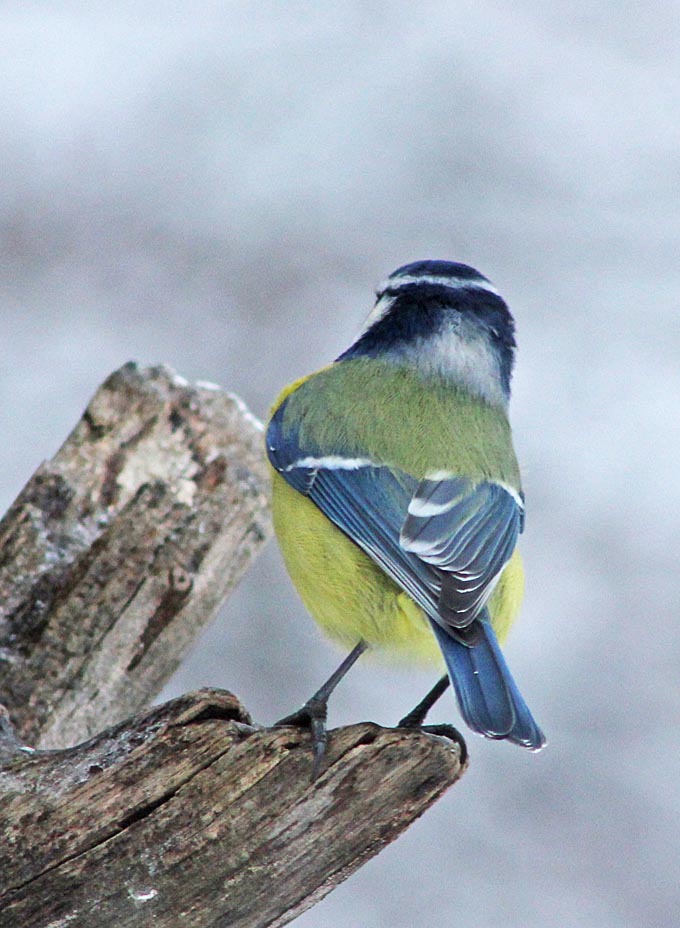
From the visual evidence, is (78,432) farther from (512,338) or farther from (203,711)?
(203,711)

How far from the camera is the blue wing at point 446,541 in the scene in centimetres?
214

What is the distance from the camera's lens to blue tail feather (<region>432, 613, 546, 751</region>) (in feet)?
6.78

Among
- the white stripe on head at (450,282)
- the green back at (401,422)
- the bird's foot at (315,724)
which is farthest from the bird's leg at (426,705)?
the white stripe on head at (450,282)

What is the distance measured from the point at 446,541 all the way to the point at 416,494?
15cm

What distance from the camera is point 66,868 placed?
6.56 ft

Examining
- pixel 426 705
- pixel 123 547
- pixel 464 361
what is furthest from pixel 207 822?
pixel 464 361

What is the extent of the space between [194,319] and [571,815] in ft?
8.46

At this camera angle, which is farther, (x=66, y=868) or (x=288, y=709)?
(x=288, y=709)

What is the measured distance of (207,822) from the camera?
1.97 meters

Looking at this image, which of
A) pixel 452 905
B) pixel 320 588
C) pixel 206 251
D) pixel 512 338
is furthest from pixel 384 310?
pixel 206 251

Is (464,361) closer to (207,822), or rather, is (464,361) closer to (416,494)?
(416,494)

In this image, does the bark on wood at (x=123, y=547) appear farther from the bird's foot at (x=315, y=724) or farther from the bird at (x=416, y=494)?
the bird's foot at (x=315, y=724)

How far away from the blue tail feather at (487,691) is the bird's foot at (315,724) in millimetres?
242

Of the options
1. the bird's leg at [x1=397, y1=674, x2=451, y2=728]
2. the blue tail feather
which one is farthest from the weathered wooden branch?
the bird's leg at [x1=397, y1=674, x2=451, y2=728]
